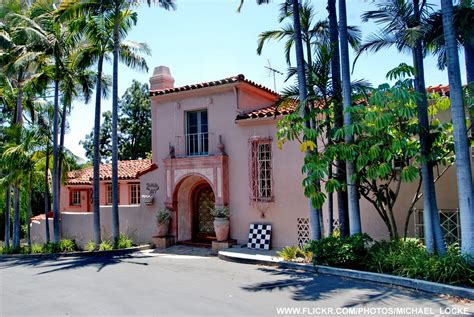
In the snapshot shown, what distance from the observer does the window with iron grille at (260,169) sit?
13617 mm

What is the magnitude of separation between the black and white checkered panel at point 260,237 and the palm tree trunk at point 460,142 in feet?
21.1

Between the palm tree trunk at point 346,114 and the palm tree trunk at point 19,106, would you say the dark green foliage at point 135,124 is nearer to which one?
the palm tree trunk at point 19,106

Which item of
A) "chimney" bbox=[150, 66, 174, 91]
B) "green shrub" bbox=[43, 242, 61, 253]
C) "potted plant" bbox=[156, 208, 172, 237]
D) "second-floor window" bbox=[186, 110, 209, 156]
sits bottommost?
"green shrub" bbox=[43, 242, 61, 253]

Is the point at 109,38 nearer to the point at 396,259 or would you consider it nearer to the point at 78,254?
the point at 78,254

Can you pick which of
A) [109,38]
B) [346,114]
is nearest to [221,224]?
[346,114]

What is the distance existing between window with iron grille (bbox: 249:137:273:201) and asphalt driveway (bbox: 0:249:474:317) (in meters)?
3.12

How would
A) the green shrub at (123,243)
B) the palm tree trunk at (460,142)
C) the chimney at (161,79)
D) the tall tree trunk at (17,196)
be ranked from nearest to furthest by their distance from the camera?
the palm tree trunk at (460,142)
the green shrub at (123,243)
the tall tree trunk at (17,196)
the chimney at (161,79)

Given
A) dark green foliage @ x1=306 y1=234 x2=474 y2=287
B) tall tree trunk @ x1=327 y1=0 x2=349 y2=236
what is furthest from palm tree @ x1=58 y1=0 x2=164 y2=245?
dark green foliage @ x1=306 y1=234 x2=474 y2=287

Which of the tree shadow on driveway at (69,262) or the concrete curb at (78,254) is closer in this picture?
the tree shadow on driveway at (69,262)

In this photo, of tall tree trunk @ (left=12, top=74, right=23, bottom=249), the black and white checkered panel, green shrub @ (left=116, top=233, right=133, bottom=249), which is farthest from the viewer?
tall tree trunk @ (left=12, top=74, right=23, bottom=249)

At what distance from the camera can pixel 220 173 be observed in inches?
561

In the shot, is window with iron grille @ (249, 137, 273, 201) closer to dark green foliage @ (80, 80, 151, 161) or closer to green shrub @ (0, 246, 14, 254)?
green shrub @ (0, 246, 14, 254)

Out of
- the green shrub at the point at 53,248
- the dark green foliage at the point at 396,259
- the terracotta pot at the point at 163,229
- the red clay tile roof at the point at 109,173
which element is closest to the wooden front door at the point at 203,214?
the terracotta pot at the point at 163,229

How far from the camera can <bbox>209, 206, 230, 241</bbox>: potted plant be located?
540 inches
